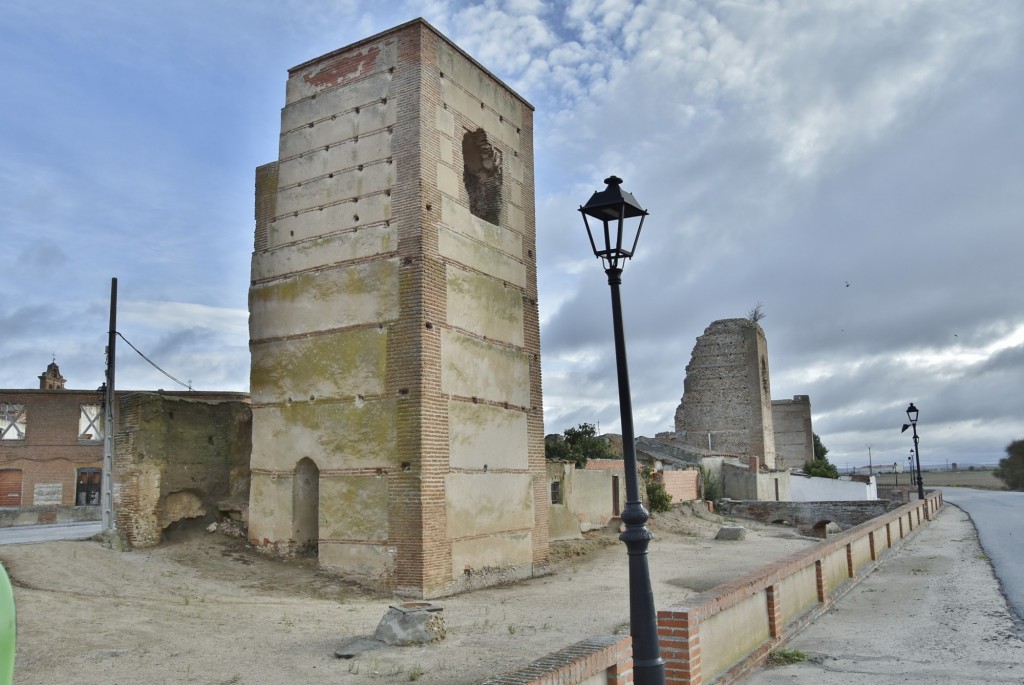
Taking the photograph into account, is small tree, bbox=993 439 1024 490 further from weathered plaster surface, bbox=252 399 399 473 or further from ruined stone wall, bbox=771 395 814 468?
weathered plaster surface, bbox=252 399 399 473

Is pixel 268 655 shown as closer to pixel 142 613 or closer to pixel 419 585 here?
pixel 142 613

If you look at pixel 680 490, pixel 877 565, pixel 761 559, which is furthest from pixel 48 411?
pixel 877 565

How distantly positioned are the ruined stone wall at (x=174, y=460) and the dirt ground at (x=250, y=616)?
645 millimetres

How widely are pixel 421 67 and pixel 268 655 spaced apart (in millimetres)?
11028

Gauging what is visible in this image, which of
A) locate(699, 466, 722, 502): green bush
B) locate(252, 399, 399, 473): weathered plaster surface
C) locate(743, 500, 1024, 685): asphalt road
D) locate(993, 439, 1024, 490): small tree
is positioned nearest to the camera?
locate(743, 500, 1024, 685): asphalt road

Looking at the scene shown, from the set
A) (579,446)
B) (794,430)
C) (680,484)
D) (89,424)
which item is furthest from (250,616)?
(794,430)

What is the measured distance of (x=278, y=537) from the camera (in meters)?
15.7

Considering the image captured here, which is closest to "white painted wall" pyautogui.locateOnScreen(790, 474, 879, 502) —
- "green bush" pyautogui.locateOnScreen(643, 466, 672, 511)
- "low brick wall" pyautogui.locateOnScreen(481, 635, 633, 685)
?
"green bush" pyautogui.locateOnScreen(643, 466, 672, 511)

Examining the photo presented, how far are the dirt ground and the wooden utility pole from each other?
158 centimetres

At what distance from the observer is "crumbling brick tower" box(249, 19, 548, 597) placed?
14477mm

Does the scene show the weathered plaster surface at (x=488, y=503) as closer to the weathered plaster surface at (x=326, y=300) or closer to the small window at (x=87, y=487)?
the weathered plaster surface at (x=326, y=300)

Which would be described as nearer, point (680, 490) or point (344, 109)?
point (344, 109)

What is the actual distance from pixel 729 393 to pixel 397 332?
36251 mm

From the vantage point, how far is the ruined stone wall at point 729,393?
4659cm
